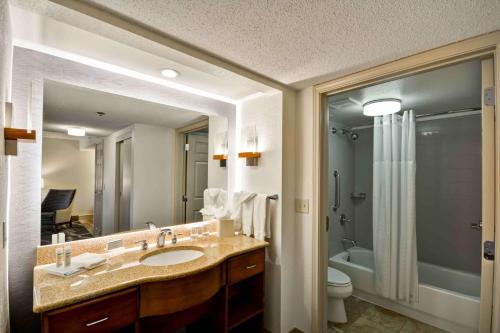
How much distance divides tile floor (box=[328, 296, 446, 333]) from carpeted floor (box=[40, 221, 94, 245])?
7.17ft

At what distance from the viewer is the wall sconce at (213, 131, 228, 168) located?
89.0 inches

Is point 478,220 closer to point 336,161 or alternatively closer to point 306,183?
point 336,161

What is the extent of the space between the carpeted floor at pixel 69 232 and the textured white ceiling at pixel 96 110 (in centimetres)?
61

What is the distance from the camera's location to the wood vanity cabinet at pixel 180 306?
104cm

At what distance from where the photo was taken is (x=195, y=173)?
2168mm

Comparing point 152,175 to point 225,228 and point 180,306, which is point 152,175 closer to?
point 225,228

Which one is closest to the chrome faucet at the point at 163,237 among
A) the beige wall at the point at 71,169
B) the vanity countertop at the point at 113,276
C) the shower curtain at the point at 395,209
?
the vanity countertop at the point at 113,276

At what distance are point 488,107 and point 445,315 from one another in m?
1.96

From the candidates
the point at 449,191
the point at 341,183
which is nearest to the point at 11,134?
the point at 341,183

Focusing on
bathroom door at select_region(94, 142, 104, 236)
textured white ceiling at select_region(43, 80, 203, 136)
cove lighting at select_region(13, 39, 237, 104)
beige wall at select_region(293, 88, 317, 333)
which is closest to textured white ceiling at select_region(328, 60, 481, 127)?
beige wall at select_region(293, 88, 317, 333)

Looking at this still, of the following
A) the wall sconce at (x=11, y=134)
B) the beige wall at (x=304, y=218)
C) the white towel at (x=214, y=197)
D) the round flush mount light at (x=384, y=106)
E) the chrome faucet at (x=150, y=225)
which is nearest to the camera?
the wall sconce at (x=11, y=134)

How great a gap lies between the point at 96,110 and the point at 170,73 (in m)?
0.59

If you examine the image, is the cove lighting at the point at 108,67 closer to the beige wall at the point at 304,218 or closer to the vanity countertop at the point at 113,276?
the beige wall at the point at 304,218

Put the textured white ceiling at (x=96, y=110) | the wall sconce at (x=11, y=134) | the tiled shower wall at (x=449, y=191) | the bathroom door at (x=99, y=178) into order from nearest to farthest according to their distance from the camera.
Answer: the wall sconce at (x=11, y=134), the textured white ceiling at (x=96, y=110), the bathroom door at (x=99, y=178), the tiled shower wall at (x=449, y=191)
